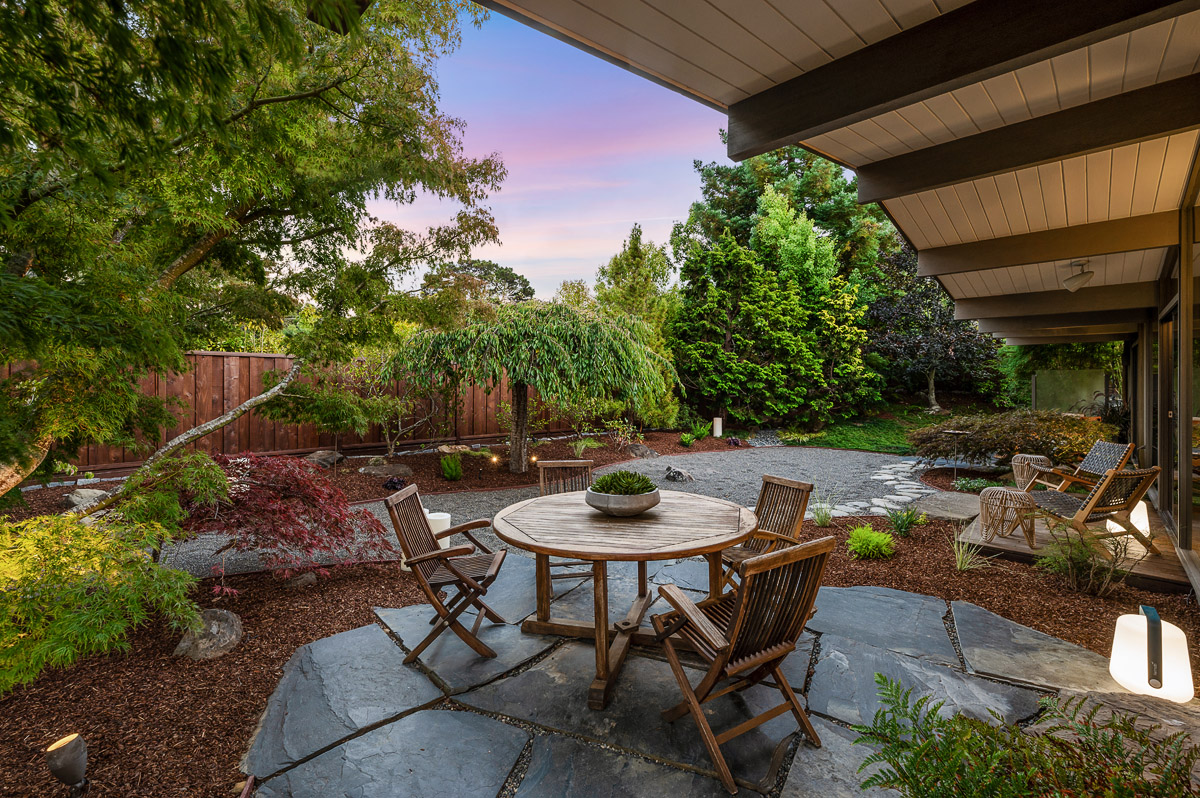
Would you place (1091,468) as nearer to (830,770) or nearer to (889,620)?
(889,620)

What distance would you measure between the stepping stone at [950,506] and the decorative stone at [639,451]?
5268mm

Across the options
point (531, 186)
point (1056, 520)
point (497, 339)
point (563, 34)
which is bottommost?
point (1056, 520)

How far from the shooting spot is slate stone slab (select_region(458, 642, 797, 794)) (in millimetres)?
2002

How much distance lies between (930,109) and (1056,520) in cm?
354

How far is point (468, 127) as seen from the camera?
413 centimetres

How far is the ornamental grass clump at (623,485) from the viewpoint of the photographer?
9.50 ft

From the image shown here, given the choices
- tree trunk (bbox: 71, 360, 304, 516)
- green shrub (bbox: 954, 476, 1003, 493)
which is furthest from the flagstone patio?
green shrub (bbox: 954, 476, 1003, 493)

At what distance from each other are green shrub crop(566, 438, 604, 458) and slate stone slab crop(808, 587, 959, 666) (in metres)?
6.37

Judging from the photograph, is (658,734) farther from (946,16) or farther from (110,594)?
(946,16)

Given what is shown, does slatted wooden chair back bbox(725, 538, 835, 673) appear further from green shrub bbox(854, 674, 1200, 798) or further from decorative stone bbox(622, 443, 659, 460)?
decorative stone bbox(622, 443, 659, 460)

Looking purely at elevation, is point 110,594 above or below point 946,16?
below

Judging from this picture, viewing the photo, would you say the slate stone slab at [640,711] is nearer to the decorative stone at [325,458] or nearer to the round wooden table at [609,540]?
the round wooden table at [609,540]

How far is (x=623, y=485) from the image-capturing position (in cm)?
291

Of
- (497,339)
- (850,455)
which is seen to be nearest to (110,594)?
(497,339)
